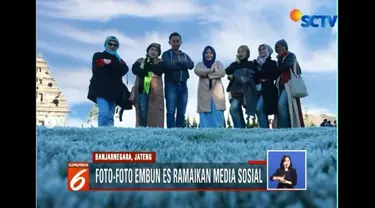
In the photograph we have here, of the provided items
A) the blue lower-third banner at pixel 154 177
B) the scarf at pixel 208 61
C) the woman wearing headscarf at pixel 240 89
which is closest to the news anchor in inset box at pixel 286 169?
the blue lower-third banner at pixel 154 177

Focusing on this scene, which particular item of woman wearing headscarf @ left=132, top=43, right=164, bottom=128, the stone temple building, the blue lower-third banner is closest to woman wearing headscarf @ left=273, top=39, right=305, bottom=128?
the blue lower-third banner

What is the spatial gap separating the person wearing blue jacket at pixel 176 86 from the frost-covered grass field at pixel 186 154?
103 mm

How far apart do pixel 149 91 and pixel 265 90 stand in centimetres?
86

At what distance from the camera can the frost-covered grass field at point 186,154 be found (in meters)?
4.22

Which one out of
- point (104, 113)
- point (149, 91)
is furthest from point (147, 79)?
point (104, 113)

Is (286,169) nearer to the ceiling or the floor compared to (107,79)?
nearer to the floor

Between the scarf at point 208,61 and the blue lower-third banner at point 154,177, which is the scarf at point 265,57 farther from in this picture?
the blue lower-third banner at point 154,177

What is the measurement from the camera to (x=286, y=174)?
4297 millimetres

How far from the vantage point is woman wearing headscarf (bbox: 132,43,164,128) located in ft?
14.3

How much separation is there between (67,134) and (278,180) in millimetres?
1550

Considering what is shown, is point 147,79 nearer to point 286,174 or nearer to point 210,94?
point 210,94

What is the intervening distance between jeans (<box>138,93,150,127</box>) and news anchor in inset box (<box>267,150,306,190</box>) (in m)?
0.93

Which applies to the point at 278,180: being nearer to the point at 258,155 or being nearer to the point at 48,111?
the point at 258,155

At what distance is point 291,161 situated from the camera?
14.2 ft
